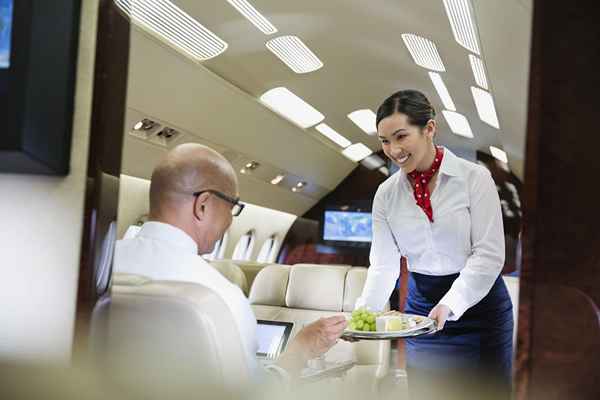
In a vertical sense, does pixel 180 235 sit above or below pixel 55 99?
below

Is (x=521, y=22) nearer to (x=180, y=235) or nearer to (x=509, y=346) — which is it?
(x=509, y=346)

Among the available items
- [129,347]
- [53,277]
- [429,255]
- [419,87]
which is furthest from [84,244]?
[429,255]

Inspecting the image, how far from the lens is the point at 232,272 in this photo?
1431 millimetres

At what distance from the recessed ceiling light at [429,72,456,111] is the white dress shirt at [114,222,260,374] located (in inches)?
23.1

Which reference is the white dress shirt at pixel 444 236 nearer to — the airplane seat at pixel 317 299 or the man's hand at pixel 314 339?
the airplane seat at pixel 317 299

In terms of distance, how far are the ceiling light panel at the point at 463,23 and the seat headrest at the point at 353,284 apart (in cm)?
79

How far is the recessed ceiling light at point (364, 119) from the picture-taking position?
1405mm

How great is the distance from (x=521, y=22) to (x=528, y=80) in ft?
0.41

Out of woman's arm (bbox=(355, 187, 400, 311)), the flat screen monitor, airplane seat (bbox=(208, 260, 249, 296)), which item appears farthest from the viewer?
the flat screen monitor

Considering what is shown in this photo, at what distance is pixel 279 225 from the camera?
1.55m

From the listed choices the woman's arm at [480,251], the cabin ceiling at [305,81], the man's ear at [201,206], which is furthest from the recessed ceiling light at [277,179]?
the woman's arm at [480,251]

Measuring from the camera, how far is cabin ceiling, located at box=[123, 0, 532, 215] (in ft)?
3.82

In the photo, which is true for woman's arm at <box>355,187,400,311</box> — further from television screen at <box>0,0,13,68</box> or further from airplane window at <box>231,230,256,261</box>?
television screen at <box>0,0,13,68</box>

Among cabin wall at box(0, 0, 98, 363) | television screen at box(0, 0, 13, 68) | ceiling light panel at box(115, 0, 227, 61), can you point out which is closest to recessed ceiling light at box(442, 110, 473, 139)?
ceiling light panel at box(115, 0, 227, 61)
